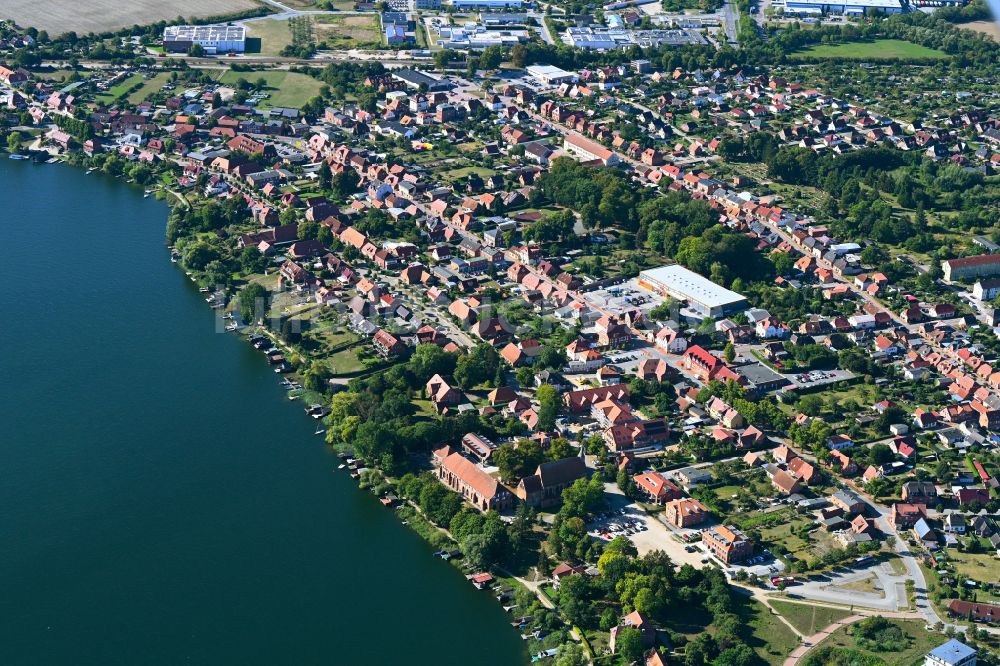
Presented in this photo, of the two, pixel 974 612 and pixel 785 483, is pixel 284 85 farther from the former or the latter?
pixel 974 612

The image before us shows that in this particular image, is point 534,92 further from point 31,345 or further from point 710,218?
point 31,345

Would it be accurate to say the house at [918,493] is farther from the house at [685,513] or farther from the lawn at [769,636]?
the lawn at [769,636]

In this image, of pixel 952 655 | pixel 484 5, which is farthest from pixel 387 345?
pixel 484 5

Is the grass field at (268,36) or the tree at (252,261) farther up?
the grass field at (268,36)

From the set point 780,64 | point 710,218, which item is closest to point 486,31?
point 780,64

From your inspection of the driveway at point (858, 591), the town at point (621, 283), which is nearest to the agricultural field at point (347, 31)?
the town at point (621, 283)

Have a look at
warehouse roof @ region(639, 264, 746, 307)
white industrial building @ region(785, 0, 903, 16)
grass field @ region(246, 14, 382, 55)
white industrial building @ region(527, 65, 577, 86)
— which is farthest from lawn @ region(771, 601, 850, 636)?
white industrial building @ region(785, 0, 903, 16)
